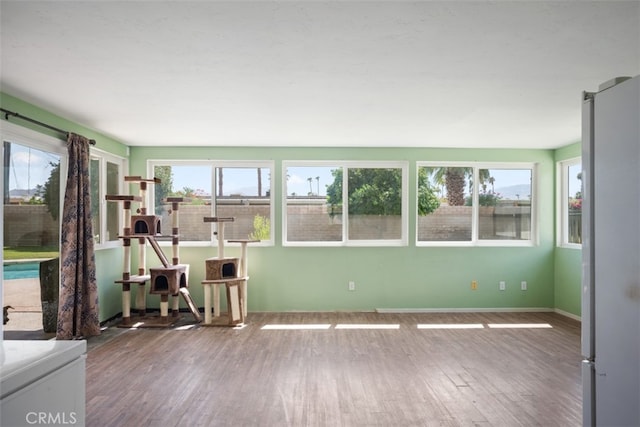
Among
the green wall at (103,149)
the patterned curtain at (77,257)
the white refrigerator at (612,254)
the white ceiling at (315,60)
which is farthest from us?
Answer: the patterned curtain at (77,257)

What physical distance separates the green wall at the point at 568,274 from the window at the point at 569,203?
0.12 meters

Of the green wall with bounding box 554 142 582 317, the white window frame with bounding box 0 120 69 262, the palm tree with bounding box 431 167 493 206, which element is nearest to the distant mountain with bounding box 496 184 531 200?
the palm tree with bounding box 431 167 493 206

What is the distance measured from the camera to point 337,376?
3324mm

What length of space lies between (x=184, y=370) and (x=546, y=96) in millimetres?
3884

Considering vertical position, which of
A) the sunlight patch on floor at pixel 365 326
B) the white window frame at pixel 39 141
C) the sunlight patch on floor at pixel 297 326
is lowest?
the sunlight patch on floor at pixel 365 326

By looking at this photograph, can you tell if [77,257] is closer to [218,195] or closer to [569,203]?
[218,195]

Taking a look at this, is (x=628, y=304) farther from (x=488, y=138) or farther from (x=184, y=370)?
(x=488, y=138)

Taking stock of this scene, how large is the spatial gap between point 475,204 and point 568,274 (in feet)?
5.07

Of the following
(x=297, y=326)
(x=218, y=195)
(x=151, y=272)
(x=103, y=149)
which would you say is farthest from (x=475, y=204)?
(x=103, y=149)

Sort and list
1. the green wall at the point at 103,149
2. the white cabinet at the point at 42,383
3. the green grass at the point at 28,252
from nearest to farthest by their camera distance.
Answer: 1. the white cabinet at the point at 42,383
2. the green grass at the point at 28,252
3. the green wall at the point at 103,149

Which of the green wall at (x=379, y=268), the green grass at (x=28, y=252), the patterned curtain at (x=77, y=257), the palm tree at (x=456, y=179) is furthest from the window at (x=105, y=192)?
the palm tree at (x=456, y=179)

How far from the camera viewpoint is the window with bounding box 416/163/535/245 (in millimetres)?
5796

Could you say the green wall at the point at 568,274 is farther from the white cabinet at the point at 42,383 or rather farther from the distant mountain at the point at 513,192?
the white cabinet at the point at 42,383

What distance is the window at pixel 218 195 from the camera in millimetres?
5691
